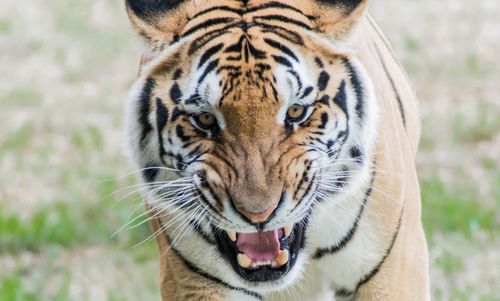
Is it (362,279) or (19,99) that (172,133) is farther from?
(19,99)

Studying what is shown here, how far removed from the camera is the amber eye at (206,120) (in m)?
2.97

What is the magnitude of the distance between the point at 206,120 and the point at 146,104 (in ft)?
0.88

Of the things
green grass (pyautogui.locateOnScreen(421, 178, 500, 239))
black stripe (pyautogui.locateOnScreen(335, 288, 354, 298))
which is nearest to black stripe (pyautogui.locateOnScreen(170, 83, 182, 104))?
black stripe (pyautogui.locateOnScreen(335, 288, 354, 298))

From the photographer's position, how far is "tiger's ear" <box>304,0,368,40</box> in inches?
123

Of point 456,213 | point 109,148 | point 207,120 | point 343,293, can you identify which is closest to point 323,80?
point 207,120

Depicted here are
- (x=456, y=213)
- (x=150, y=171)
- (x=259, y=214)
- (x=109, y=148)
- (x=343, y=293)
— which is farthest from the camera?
(x=109, y=148)

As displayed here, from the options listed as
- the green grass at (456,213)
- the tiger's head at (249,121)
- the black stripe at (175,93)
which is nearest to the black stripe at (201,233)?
the tiger's head at (249,121)

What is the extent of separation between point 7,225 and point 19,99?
1.90m

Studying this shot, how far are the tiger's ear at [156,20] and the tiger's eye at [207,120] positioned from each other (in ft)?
0.85

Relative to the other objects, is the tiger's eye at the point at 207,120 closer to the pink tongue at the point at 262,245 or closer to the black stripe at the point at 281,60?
the black stripe at the point at 281,60

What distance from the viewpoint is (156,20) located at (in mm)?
3154

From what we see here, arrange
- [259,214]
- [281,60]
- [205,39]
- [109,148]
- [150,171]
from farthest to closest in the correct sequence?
[109,148] → [150,171] → [205,39] → [281,60] → [259,214]

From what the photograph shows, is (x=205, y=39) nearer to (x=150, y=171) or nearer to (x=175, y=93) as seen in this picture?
(x=175, y=93)

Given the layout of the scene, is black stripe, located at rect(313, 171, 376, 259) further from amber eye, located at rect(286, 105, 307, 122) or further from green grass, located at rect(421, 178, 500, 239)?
green grass, located at rect(421, 178, 500, 239)
